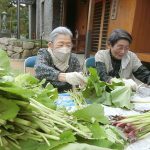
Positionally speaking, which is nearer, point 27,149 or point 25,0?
point 27,149

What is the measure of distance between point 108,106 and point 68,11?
9.87 meters

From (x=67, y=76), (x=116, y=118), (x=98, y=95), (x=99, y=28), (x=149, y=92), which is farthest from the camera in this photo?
(x=99, y=28)

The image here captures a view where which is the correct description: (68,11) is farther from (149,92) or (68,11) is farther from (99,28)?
(149,92)

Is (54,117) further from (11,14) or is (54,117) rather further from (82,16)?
(11,14)

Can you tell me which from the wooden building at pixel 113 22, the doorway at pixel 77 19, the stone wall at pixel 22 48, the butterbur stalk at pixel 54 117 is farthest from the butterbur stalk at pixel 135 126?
the stone wall at pixel 22 48

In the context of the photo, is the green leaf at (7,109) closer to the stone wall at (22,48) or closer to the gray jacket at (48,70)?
the gray jacket at (48,70)

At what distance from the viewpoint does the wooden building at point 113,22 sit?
5574 mm

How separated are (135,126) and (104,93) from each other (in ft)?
1.79

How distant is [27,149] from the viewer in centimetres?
90

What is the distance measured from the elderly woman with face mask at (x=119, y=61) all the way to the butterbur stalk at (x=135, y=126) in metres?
1.42

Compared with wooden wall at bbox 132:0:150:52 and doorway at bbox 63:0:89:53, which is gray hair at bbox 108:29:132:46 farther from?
doorway at bbox 63:0:89:53

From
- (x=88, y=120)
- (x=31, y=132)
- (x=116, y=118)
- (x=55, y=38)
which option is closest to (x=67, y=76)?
(x=55, y=38)

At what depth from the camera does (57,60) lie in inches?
103

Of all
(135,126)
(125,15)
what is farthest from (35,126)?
(125,15)
